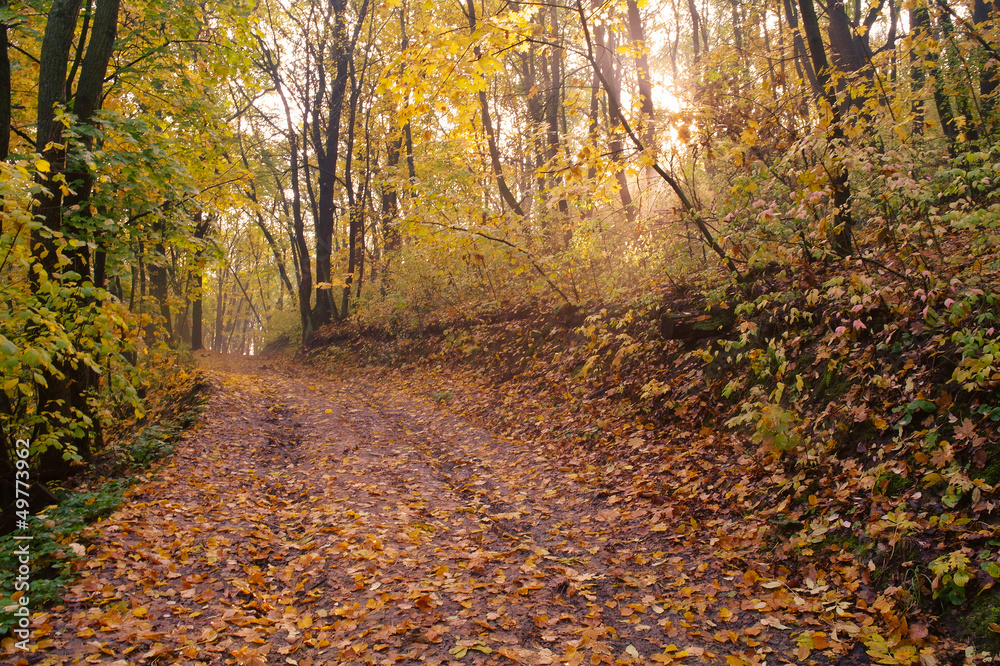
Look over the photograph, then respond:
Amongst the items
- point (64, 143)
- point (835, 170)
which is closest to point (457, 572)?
point (835, 170)

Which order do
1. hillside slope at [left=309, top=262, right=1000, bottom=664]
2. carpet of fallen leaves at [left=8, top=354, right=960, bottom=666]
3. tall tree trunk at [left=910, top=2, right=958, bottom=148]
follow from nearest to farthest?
hillside slope at [left=309, top=262, right=1000, bottom=664], carpet of fallen leaves at [left=8, top=354, right=960, bottom=666], tall tree trunk at [left=910, top=2, right=958, bottom=148]

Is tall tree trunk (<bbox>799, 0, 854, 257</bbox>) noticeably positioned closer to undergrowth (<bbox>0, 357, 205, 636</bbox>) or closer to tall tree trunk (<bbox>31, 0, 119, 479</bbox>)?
undergrowth (<bbox>0, 357, 205, 636</bbox>)

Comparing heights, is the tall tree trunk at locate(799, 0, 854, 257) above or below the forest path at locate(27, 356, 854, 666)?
above

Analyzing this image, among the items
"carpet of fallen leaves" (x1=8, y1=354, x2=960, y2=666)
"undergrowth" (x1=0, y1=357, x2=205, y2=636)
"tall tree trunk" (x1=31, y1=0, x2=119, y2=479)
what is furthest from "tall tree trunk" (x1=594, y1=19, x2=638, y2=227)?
"undergrowth" (x1=0, y1=357, x2=205, y2=636)

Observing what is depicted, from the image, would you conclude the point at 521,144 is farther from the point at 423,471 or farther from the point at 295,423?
the point at 423,471

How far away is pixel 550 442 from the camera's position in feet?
26.7

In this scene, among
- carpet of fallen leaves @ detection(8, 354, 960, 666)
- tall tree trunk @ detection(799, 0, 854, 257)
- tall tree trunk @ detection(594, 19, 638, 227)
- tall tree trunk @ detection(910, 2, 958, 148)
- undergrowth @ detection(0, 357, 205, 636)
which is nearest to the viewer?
carpet of fallen leaves @ detection(8, 354, 960, 666)

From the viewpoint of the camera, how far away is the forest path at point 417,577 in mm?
3688

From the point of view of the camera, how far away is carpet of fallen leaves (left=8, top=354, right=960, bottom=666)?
12.0 ft

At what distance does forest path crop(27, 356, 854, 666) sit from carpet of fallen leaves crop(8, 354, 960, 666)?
2 cm

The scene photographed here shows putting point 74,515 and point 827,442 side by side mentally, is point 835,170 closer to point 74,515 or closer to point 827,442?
point 827,442

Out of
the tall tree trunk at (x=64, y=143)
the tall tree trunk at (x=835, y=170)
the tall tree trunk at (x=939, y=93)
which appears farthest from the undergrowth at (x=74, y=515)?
the tall tree trunk at (x=939, y=93)

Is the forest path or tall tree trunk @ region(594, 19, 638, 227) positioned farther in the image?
tall tree trunk @ region(594, 19, 638, 227)

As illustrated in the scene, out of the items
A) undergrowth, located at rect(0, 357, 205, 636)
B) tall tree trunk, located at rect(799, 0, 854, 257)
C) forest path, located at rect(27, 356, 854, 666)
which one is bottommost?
forest path, located at rect(27, 356, 854, 666)
